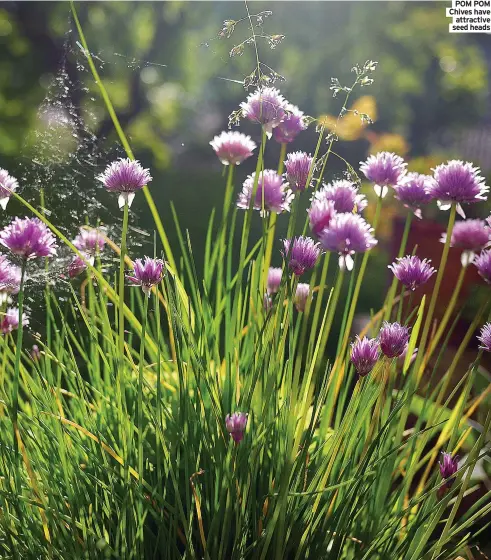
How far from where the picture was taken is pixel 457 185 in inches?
34.4

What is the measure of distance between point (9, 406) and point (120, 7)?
15.4ft

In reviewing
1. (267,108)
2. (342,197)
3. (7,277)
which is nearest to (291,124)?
(267,108)

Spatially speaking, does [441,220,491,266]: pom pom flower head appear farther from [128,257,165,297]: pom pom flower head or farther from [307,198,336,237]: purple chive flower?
[128,257,165,297]: pom pom flower head

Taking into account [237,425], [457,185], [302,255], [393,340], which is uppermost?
[457,185]

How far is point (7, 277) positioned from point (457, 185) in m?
0.68

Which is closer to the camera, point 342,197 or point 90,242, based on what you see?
point 342,197

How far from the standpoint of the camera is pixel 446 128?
607 centimetres

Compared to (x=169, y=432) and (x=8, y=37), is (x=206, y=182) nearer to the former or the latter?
(x=169, y=432)

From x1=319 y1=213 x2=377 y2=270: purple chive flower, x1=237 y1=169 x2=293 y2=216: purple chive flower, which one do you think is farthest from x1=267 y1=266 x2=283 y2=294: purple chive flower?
x1=319 y1=213 x2=377 y2=270: purple chive flower

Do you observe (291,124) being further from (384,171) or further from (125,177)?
(125,177)

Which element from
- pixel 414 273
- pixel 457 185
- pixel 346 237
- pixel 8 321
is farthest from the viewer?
pixel 8 321

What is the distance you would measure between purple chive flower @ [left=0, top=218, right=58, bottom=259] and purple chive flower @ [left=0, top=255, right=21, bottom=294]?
122mm

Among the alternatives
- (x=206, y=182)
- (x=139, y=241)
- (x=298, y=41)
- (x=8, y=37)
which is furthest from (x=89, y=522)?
(x=298, y=41)

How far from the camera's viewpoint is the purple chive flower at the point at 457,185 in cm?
87
